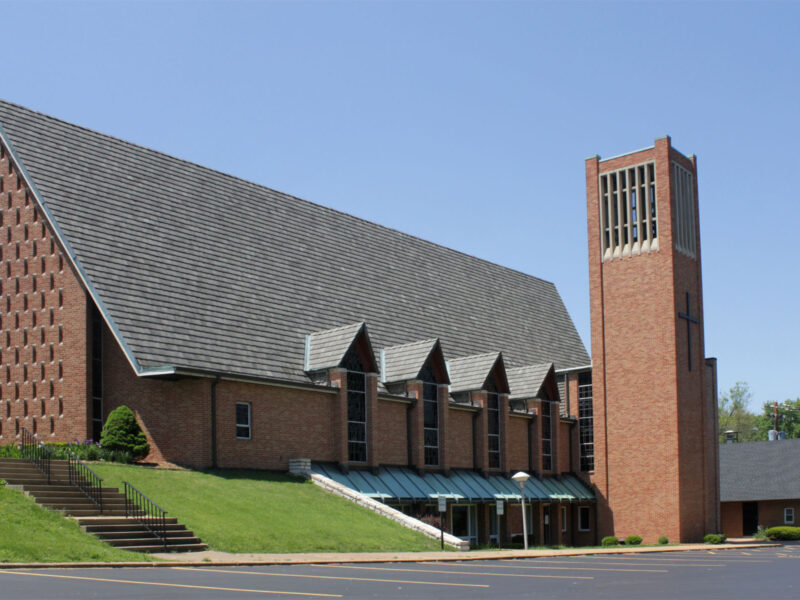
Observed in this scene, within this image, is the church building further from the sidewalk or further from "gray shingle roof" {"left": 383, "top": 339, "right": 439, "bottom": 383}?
the sidewalk

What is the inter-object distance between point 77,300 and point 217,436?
674 centimetres

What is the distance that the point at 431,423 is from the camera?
43.0m

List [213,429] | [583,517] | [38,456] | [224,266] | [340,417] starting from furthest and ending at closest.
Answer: [583,517] → [224,266] → [340,417] → [213,429] → [38,456]

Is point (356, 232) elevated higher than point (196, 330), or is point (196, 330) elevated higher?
point (356, 232)

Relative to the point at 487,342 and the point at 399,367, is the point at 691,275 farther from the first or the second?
the point at 399,367

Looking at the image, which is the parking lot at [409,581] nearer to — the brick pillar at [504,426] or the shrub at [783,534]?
the brick pillar at [504,426]

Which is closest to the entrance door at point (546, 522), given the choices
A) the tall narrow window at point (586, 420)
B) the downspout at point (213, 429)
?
the tall narrow window at point (586, 420)

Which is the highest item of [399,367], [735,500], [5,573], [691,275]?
[691,275]

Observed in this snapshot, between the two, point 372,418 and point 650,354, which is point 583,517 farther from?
point 372,418

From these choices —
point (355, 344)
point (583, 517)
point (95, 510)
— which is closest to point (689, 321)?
point (583, 517)

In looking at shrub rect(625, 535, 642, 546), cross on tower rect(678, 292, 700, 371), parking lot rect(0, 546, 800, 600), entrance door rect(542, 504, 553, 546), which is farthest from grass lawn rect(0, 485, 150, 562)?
cross on tower rect(678, 292, 700, 371)

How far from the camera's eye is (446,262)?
56.8m

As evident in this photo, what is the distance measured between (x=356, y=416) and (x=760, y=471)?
36109 millimetres

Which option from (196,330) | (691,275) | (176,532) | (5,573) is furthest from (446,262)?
(5,573)
